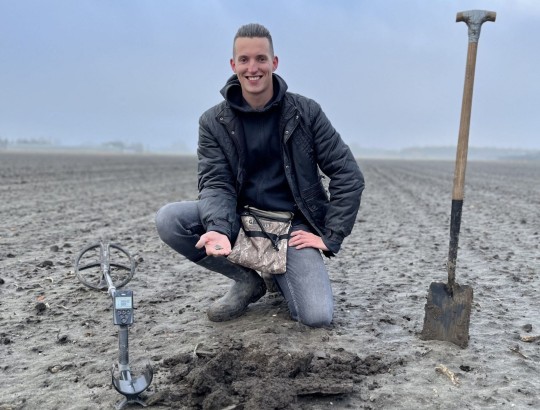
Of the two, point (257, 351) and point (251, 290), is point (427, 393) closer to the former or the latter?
point (257, 351)

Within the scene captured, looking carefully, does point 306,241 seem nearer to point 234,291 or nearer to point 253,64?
point 234,291

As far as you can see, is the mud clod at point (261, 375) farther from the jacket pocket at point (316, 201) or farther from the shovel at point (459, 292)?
the jacket pocket at point (316, 201)

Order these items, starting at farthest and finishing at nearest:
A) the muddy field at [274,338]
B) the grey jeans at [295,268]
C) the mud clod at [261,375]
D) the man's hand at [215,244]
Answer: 1. the grey jeans at [295,268]
2. the man's hand at [215,244]
3. the muddy field at [274,338]
4. the mud clod at [261,375]

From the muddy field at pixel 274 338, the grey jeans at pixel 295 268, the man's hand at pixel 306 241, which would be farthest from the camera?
the man's hand at pixel 306 241

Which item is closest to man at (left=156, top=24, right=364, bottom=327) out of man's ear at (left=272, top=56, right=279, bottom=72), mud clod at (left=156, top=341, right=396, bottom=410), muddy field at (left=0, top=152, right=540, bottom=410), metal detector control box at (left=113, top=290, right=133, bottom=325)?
man's ear at (left=272, top=56, right=279, bottom=72)

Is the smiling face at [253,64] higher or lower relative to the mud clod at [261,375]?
higher

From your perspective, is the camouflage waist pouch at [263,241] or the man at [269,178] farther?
the camouflage waist pouch at [263,241]

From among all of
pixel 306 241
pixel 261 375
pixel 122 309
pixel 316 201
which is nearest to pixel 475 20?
pixel 316 201

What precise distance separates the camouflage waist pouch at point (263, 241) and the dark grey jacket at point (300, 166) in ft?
0.36

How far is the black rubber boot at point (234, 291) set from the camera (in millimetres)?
3945

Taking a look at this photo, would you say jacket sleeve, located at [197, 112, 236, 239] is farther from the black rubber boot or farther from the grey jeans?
the black rubber boot

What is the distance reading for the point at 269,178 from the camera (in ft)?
13.0

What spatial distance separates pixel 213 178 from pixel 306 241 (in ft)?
2.45

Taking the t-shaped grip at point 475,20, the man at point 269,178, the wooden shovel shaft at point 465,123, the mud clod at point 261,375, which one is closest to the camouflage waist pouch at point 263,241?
the man at point 269,178
